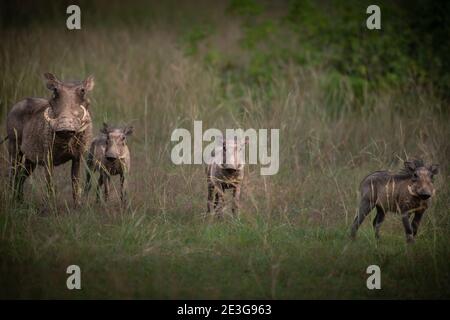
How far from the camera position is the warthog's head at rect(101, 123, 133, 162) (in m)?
7.53

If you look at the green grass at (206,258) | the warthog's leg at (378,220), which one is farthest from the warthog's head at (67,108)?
the warthog's leg at (378,220)

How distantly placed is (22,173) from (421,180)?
160 inches

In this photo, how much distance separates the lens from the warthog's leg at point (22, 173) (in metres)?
7.57

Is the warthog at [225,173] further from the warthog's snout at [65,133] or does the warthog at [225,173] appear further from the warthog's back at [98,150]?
the warthog's snout at [65,133]

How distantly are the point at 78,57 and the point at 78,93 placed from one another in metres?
5.24

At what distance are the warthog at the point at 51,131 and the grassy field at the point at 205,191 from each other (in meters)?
0.29

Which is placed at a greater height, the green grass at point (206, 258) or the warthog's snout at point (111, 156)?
the warthog's snout at point (111, 156)

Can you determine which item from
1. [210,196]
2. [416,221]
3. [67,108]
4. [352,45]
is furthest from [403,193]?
[352,45]

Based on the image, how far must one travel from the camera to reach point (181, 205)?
775 centimetres

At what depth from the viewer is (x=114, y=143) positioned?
7.58 m

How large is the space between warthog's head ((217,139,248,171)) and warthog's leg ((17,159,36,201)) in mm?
1996

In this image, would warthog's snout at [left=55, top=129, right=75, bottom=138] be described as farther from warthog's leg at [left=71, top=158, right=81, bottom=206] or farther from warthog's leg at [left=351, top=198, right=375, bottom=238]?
warthog's leg at [left=351, top=198, right=375, bottom=238]
